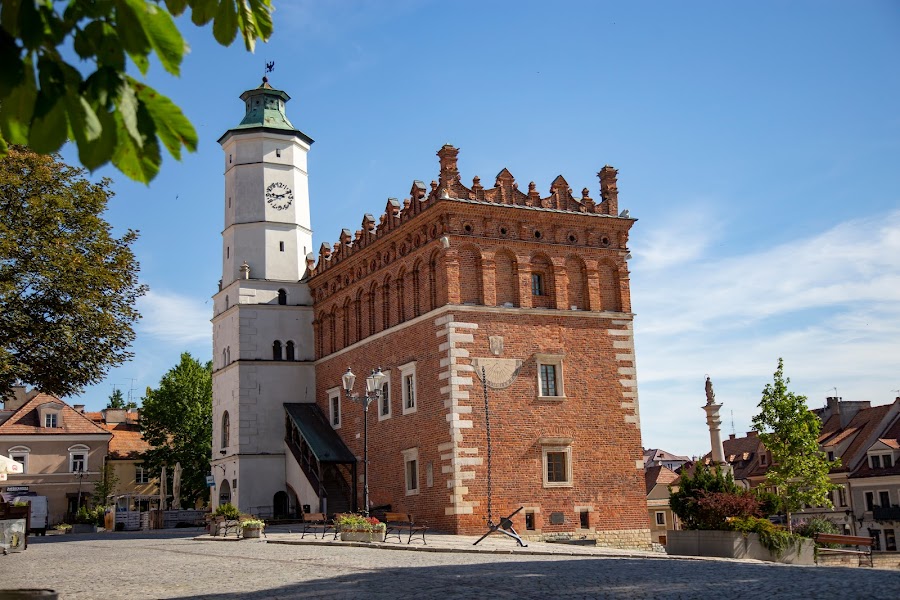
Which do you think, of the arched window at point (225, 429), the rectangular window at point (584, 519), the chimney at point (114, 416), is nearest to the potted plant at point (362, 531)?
the rectangular window at point (584, 519)

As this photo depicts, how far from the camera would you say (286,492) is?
4053cm

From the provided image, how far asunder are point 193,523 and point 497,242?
2553 cm

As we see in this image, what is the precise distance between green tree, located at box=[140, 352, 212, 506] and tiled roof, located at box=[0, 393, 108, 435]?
4551 millimetres

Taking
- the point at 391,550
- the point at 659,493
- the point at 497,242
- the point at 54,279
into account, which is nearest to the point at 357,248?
the point at 497,242

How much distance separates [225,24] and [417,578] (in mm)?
11234

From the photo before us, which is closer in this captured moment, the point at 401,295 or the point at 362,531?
the point at 362,531

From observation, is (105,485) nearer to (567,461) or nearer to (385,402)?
(385,402)

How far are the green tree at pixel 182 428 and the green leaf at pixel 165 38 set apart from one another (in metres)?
60.7

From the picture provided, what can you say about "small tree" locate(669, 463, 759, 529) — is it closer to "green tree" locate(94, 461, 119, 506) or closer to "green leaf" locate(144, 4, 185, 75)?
"green leaf" locate(144, 4, 185, 75)

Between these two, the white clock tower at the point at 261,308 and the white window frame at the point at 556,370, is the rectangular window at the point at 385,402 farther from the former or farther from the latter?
the white clock tower at the point at 261,308

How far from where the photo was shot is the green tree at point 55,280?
2508cm

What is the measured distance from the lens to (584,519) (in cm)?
3198

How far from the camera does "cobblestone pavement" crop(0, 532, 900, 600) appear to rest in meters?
12.0

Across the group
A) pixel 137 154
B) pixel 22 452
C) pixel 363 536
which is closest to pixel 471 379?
pixel 363 536
